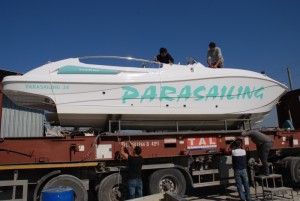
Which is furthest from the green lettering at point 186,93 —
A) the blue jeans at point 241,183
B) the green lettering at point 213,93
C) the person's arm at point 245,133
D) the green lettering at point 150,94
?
the blue jeans at point 241,183

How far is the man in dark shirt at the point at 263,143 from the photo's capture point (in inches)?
336

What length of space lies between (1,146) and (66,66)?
7.44 ft

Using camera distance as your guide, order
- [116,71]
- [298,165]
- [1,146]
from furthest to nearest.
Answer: [298,165], [116,71], [1,146]

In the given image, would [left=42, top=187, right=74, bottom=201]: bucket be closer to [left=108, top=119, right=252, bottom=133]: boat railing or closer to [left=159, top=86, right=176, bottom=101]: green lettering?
[left=108, top=119, right=252, bottom=133]: boat railing

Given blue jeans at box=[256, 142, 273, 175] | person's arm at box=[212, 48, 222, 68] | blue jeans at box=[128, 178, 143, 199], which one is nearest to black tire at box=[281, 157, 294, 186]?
blue jeans at box=[256, 142, 273, 175]

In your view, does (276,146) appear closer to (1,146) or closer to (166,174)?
(166,174)

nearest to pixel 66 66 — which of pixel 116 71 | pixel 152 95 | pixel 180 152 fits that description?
pixel 116 71

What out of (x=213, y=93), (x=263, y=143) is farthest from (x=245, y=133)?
(x=213, y=93)

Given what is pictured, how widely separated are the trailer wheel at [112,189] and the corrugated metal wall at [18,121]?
813cm

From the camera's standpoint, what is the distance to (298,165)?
9.26 metres

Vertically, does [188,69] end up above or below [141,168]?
above

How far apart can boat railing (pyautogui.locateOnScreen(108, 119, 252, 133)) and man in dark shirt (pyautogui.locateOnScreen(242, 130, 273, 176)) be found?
438mm

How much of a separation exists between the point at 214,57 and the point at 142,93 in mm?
2873

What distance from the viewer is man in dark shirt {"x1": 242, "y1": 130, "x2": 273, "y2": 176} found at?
8539mm
